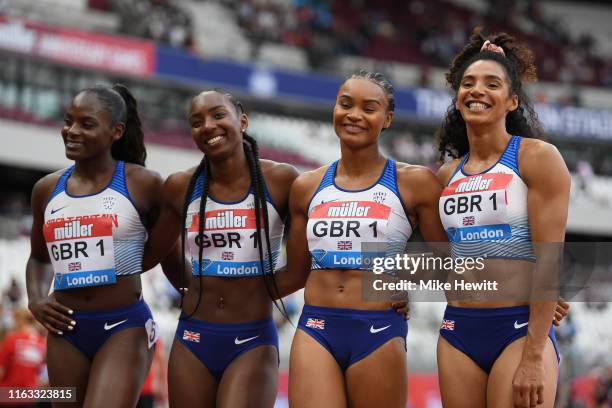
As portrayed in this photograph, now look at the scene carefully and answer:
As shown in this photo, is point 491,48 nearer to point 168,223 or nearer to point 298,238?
point 298,238

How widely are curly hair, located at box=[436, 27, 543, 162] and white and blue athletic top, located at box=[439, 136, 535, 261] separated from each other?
393 mm

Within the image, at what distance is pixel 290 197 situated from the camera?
5.52 m

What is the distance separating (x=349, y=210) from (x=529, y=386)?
135cm

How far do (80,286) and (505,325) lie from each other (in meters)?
2.55

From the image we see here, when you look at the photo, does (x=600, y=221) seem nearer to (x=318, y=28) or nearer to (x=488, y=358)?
(x=318, y=28)

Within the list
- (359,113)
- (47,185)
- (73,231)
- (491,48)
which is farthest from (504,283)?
(47,185)

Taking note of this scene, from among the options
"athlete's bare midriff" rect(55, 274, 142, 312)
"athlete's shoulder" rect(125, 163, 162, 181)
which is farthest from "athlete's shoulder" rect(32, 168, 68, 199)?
"athlete's bare midriff" rect(55, 274, 142, 312)

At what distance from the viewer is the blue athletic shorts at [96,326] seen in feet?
18.5

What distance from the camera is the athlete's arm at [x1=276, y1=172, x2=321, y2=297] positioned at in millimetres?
5398

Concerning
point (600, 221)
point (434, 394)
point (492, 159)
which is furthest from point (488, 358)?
point (600, 221)

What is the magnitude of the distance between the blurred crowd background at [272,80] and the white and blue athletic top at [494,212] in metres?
10.7

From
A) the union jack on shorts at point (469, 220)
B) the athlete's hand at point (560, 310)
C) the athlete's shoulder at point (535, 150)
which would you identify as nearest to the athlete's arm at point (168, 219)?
the union jack on shorts at point (469, 220)

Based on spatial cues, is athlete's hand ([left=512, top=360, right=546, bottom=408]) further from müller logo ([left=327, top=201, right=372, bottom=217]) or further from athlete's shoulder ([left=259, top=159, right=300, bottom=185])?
athlete's shoulder ([left=259, top=159, right=300, bottom=185])

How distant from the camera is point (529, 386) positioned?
4449mm
